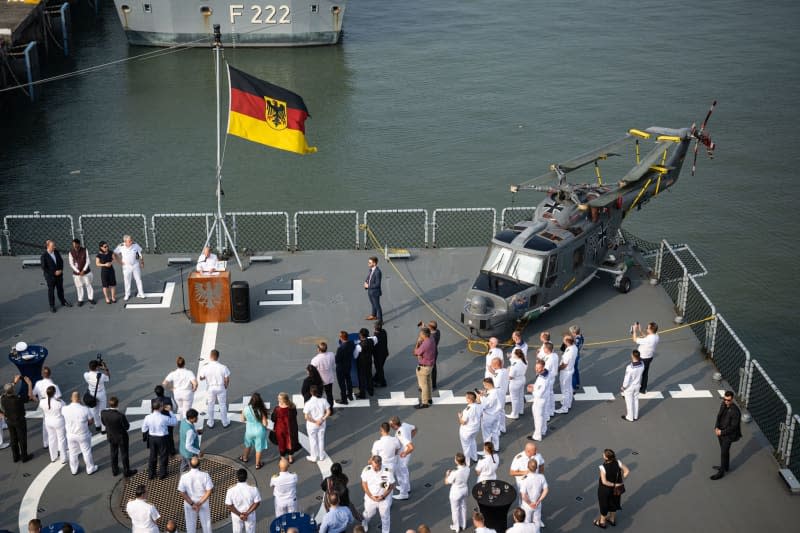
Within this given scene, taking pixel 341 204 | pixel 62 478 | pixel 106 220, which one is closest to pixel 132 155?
pixel 106 220

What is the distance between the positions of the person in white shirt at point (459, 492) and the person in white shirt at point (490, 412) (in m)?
1.79

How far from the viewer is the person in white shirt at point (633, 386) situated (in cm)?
1933

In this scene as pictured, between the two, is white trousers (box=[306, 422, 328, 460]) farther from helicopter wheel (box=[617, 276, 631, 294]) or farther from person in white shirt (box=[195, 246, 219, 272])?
helicopter wheel (box=[617, 276, 631, 294])

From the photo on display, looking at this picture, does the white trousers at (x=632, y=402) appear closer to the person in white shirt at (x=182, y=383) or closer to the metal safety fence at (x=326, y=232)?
the person in white shirt at (x=182, y=383)

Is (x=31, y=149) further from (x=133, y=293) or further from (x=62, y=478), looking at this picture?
Answer: (x=62, y=478)

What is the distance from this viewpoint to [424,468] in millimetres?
18562

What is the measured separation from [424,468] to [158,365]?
7.11 meters

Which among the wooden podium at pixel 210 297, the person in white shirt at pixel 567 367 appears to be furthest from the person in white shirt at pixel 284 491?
the wooden podium at pixel 210 297

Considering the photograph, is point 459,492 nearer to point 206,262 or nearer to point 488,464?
point 488,464

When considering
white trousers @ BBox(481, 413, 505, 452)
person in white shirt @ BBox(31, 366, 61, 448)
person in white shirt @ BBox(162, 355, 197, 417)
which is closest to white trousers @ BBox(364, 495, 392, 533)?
white trousers @ BBox(481, 413, 505, 452)

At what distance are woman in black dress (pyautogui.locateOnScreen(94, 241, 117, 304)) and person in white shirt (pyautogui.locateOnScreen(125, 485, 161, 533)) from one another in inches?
388

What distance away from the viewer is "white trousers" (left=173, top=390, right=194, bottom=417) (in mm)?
18469

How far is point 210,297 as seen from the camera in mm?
23359

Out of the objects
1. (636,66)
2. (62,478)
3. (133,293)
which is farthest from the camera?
(636,66)
